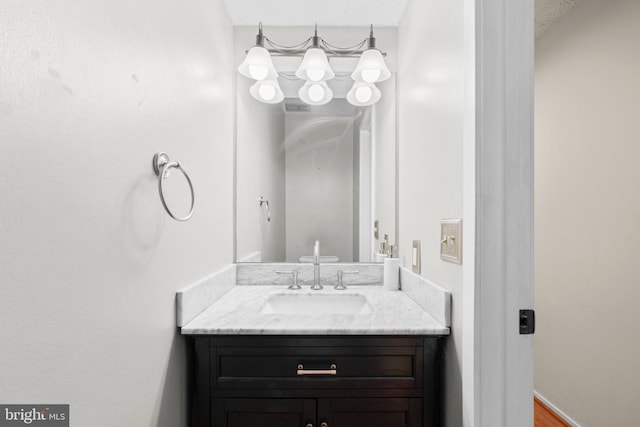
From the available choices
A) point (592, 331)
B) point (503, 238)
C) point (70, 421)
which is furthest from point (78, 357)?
point (592, 331)

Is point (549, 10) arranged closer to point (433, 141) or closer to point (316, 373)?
point (433, 141)

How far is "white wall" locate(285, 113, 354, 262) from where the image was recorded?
1.80m

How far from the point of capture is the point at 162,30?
1.00m

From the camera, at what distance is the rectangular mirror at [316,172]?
70.6 inches

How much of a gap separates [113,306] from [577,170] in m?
2.39

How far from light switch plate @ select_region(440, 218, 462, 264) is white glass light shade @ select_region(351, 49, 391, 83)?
3.00 ft

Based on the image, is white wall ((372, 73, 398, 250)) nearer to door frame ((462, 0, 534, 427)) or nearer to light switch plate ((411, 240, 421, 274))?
light switch plate ((411, 240, 421, 274))

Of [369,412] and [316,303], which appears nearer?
[369,412]

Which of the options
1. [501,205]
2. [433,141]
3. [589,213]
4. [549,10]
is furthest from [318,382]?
[549,10]

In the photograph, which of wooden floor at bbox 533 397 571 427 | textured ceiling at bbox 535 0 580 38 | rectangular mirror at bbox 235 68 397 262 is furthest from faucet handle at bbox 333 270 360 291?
textured ceiling at bbox 535 0 580 38

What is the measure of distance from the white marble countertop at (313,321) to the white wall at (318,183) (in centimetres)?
45

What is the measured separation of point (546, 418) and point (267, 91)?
2.63 metres

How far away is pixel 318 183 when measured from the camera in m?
1.80

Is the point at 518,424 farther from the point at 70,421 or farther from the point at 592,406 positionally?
the point at 592,406
